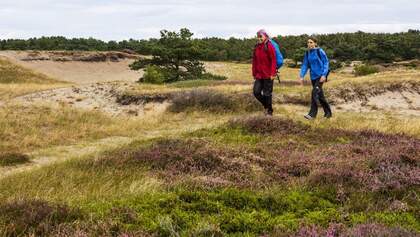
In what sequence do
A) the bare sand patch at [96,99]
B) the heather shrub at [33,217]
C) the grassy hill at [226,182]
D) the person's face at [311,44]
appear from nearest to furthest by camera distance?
the heather shrub at [33,217] < the grassy hill at [226,182] < the person's face at [311,44] < the bare sand patch at [96,99]

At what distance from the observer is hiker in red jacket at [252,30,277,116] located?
1474 centimetres

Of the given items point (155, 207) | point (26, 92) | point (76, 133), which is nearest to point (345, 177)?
point (155, 207)

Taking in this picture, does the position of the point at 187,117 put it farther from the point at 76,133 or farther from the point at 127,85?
the point at 127,85

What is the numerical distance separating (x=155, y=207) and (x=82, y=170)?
3.26 metres

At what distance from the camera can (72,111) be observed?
1972 cm

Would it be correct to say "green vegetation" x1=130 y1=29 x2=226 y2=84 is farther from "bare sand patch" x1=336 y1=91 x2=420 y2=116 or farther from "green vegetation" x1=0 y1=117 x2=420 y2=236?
"green vegetation" x1=0 y1=117 x2=420 y2=236

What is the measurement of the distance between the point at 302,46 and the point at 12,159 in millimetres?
84192

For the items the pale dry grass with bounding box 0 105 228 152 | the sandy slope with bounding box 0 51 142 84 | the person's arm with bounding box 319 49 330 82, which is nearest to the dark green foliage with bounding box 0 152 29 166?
the pale dry grass with bounding box 0 105 228 152

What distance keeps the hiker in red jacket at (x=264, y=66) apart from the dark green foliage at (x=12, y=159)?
22.1 ft

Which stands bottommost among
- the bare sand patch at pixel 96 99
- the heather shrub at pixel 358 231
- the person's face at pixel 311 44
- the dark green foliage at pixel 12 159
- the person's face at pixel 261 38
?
the bare sand patch at pixel 96 99

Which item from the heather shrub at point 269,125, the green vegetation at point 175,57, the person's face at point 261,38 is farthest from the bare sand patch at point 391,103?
the green vegetation at point 175,57

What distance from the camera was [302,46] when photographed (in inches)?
3612

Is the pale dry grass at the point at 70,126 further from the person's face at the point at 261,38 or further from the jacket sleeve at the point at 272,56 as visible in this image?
the person's face at the point at 261,38

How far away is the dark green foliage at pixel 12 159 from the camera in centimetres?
1077
